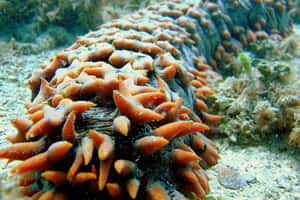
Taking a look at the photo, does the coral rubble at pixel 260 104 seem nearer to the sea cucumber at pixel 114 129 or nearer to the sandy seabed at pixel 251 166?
the sandy seabed at pixel 251 166

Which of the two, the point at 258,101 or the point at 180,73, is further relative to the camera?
the point at 258,101

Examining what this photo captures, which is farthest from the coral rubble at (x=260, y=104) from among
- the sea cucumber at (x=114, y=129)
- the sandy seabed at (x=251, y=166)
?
the sea cucumber at (x=114, y=129)

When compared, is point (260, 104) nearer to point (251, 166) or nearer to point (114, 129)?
point (251, 166)

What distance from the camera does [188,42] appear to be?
361cm

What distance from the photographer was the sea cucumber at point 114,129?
1.40 m

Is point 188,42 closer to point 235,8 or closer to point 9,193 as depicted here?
point 235,8

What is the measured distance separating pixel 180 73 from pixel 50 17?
4283 millimetres

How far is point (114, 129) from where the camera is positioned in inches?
61.9

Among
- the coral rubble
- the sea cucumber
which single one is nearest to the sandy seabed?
the coral rubble

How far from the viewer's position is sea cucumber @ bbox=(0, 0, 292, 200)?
1397 millimetres

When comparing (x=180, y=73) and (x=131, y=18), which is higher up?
(x=131, y=18)

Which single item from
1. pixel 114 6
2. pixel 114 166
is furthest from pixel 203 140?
pixel 114 6

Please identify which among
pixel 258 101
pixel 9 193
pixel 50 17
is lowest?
pixel 258 101

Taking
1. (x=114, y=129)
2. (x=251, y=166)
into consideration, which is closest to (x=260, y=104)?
(x=251, y=166)
